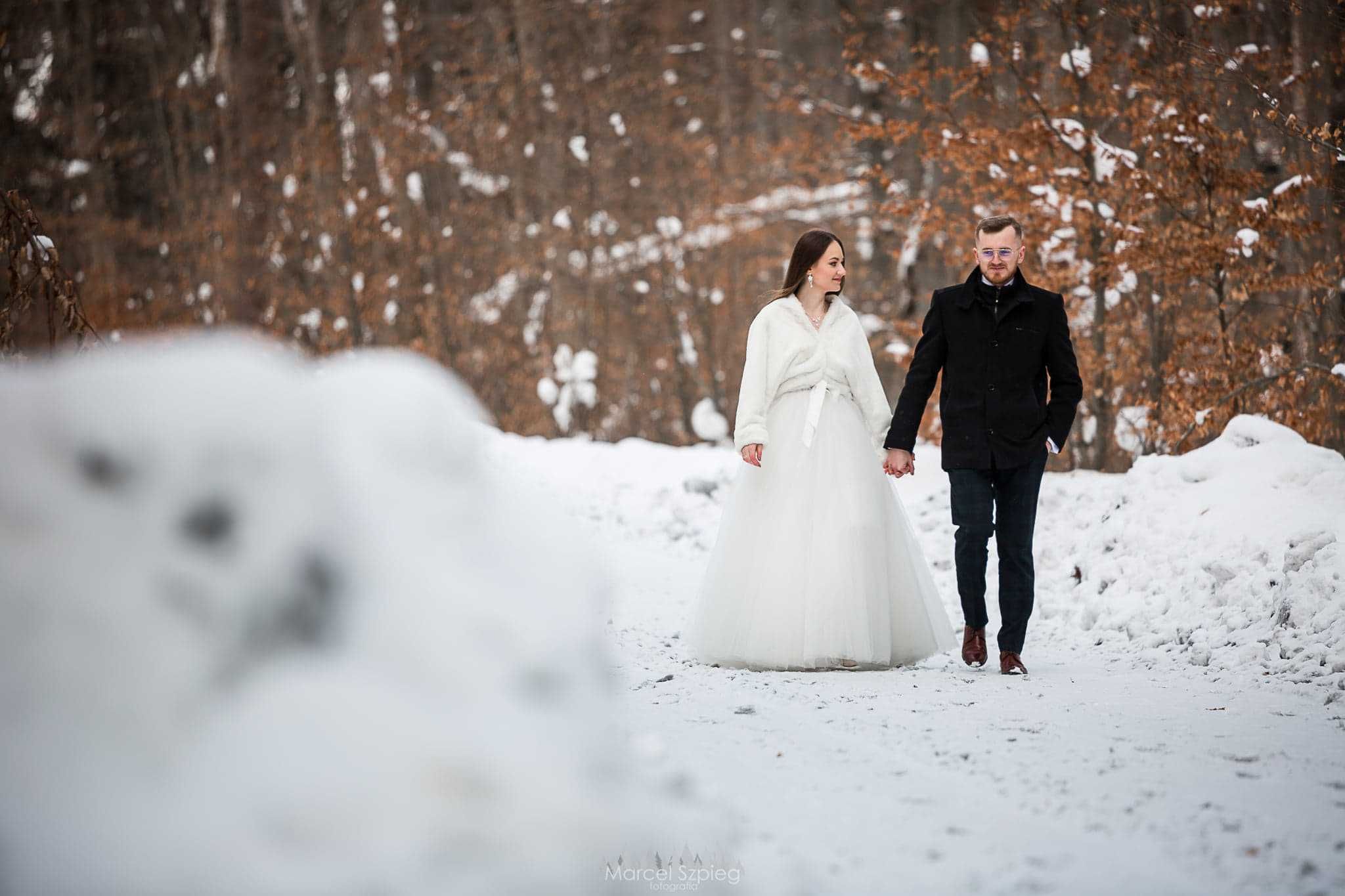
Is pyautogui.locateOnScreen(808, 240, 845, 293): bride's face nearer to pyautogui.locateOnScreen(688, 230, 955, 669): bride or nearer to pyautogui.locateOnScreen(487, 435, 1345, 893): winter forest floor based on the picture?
pyautogui.locateOnScreen(688, 230, 955, 669): bride

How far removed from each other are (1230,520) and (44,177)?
2393cm

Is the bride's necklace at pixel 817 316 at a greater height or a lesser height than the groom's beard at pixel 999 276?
lesser

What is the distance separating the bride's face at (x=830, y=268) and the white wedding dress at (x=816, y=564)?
1.21 ft

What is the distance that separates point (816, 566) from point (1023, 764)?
7.54 feet

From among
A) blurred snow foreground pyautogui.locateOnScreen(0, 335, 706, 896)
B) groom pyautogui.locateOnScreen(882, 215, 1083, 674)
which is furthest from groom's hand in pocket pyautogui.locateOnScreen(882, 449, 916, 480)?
blurred snow foreground pyautogui.locateOnScreen(0, 335, 706, 896)

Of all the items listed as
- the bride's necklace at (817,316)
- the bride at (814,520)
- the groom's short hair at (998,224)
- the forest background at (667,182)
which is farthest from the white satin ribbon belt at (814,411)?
the forest background at (667,182)

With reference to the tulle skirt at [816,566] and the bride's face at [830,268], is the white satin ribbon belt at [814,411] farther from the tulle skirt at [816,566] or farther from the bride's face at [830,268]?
the bride's face at [830,268]

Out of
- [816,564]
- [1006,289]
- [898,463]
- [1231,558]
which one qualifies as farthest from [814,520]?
[1231,558]

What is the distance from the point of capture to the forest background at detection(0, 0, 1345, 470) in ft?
29.4

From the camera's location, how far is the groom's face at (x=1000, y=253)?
5883 mm

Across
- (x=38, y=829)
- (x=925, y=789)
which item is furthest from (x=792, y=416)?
(x=38, y=829)

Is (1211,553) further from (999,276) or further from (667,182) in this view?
(667,182)

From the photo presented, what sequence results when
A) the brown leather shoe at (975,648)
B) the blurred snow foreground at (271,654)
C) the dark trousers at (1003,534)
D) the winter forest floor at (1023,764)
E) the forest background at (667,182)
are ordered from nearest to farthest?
the blurred snow foreground at (271,654) → the winter forest floor at (1023,764) → the dark trousers at (1003,534) → the brown leather shoe at (975,648) → the forest background at (667,182)

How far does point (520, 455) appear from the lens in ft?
43.3
